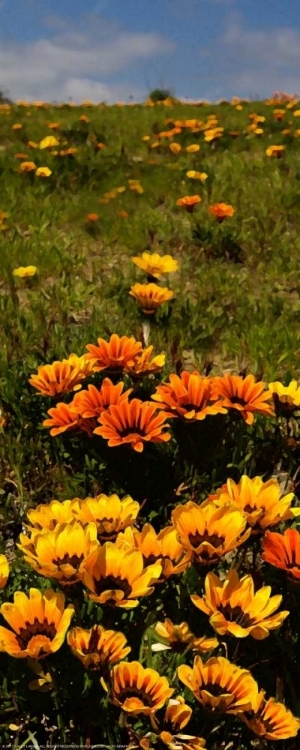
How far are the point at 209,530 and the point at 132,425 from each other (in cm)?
50

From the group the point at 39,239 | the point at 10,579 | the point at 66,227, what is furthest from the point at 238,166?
the point at 10,579


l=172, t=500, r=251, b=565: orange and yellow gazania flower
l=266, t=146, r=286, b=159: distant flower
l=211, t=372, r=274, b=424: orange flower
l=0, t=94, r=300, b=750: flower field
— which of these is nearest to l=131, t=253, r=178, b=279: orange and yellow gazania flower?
l=0, t=94, r=300, b=750: flower field

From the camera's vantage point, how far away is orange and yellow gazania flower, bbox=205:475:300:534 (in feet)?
4.88

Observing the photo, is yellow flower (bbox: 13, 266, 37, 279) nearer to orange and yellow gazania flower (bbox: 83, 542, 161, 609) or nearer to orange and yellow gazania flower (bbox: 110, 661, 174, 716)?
orange and yellow gazania flower (bbox: 83, 542, 161, 609)

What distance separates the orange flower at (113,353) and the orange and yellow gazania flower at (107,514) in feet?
2.05

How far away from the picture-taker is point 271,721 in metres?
1.25

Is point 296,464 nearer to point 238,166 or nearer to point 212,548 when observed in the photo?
point 212,548

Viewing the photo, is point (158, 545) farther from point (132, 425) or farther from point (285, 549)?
point (132, 425)

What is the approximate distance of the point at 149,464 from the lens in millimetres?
2078

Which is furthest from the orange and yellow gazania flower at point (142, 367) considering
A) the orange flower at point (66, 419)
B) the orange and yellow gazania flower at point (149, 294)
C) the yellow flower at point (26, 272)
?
the yellow flower at point (26, 272)

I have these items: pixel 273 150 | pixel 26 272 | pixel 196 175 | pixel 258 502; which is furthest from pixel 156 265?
pixel 273 150

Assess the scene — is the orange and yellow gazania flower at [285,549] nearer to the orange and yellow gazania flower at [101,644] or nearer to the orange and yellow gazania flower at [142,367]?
the orange and yellow gazania flower at [101,644]

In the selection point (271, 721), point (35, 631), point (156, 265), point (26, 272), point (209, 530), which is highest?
point (156, 265)

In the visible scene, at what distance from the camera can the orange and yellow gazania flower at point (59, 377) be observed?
2.04m
